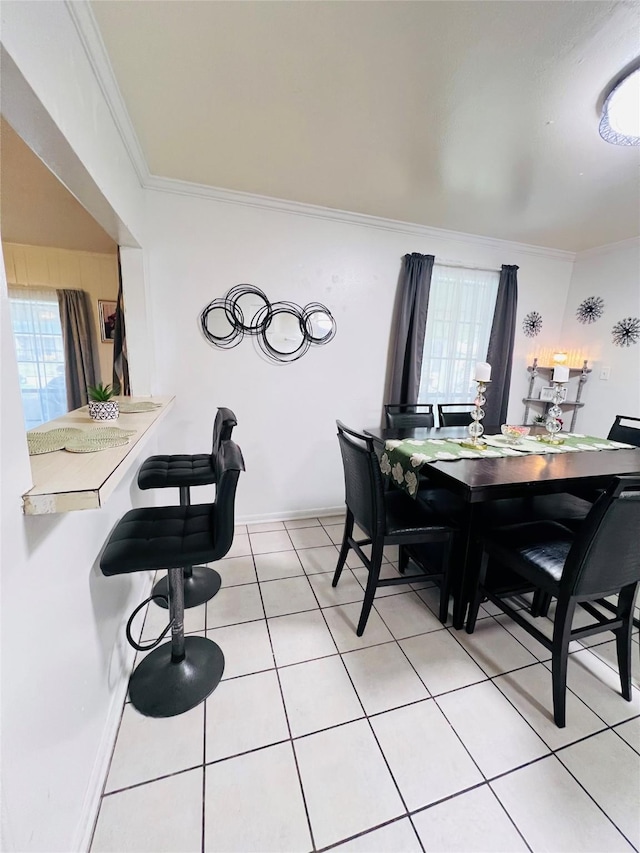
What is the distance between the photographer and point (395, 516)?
73.1 inches

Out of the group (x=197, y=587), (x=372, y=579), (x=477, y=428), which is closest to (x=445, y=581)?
(x=372, y=579)

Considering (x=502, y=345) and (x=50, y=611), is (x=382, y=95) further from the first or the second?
(x=502, y=345)

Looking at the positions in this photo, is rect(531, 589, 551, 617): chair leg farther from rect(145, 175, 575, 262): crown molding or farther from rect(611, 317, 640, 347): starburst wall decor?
rect(145, 175, 575, 262): crown molding

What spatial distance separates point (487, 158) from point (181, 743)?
3110mm

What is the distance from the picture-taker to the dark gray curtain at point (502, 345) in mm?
3271

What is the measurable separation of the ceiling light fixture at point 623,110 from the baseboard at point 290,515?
9.56ft

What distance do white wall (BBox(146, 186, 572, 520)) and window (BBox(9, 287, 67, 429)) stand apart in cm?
194

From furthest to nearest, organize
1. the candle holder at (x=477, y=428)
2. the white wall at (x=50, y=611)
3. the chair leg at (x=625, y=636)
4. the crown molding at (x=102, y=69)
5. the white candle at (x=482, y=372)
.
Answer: the candle holder at (x=477, y=428), the white candle at (x=482, y=372), the chair leg at (x=625, y=636), the crown molding at (x=102, y=69), the white wall at (x=50, y=611)

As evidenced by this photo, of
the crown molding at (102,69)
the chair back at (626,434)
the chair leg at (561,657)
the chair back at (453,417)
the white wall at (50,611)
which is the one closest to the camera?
the white wall at (50,611)

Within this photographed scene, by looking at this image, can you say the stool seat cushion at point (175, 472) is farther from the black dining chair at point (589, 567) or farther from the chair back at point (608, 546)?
the chair back at point (608, 546)

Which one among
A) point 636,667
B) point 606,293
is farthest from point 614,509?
point 606,293

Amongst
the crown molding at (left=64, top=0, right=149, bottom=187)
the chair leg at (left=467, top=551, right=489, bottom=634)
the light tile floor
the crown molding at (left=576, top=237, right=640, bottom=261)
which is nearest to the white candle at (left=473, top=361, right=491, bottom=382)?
the chair leg at (left=467, top=551, right=489, bottom=634)

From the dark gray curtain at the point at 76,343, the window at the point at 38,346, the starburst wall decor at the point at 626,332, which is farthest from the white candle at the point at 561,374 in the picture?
the window at the point at 38,346

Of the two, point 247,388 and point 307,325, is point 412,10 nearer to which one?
point 307,325
